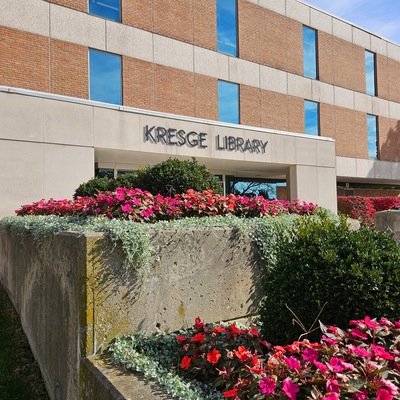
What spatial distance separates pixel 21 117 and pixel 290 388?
12.3 metres

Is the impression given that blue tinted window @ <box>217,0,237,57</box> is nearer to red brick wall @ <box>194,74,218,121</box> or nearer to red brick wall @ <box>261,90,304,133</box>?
red brick wall @ <box>194,74,218,121</box>

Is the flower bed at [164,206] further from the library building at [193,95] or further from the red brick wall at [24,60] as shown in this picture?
the red brick wall at [24,60]

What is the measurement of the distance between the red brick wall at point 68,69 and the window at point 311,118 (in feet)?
42.2

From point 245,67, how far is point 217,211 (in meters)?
16.5

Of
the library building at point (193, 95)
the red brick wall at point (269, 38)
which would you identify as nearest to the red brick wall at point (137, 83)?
the library building at point (193, 95)

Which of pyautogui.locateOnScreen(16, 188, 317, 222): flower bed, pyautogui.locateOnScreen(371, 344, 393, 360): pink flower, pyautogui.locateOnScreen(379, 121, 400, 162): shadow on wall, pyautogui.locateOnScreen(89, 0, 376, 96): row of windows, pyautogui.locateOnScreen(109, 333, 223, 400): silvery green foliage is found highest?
pyautogui.locateOnScreen(89, 0, 376, 96): row of windows

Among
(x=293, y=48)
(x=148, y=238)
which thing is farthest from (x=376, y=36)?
(x=148, y=238)

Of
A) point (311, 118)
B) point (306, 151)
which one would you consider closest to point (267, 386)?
point (306, 151)

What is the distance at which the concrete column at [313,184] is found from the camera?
63.0ft

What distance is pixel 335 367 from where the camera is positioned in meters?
1.92

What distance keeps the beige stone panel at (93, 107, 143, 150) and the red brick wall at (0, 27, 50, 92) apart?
7.56 ft

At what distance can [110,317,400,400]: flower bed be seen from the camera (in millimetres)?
1856

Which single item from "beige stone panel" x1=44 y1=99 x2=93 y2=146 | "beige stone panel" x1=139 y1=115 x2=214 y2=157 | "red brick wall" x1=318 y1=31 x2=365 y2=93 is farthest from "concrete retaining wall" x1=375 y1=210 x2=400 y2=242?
"red brick wall" x1=318 y1=31 x2=365 y2=93

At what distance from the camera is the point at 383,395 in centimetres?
174
